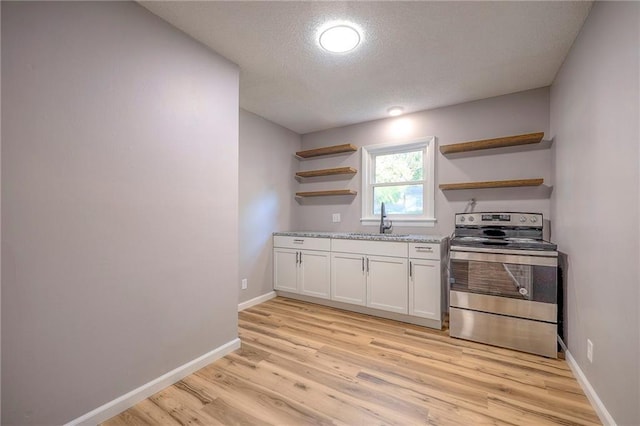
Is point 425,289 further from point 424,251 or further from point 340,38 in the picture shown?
point 340,38

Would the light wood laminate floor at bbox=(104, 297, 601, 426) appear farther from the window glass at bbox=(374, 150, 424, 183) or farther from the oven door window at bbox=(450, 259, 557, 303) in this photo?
the window glass at bbox=(374, 150, 424, 183)

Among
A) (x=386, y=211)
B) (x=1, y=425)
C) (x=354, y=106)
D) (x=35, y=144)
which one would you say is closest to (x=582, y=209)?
(x=386, y=211)

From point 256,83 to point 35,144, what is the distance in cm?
189

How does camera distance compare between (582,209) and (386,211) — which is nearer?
(582,209)

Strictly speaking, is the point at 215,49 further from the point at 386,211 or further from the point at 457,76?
the point at 386,211

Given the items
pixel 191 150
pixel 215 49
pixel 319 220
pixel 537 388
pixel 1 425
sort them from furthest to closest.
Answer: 1. pixel 319 220
2. pixel 215 49
3. pixel 191 150
4. pixel 537 388
5. pixel 1 425

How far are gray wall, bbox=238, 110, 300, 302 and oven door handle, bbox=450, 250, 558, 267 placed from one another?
2290mm

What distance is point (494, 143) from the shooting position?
295cm

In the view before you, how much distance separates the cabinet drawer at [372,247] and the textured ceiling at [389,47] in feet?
5.28

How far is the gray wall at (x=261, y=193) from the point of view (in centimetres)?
345

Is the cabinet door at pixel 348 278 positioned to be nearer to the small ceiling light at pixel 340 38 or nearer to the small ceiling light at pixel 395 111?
the small ceiling light at pixel 395 111

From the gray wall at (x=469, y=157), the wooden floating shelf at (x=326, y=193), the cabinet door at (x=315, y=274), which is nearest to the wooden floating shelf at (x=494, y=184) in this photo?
the gray wall at (x=469, y=157)

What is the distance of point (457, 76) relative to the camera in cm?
261

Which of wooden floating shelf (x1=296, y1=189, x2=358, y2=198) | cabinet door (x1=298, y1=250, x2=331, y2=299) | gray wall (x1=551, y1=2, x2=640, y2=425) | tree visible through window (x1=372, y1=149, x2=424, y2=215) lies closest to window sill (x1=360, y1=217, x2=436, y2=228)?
tree visible through window (x1=372, y1=149, x2=424, y2=215)
